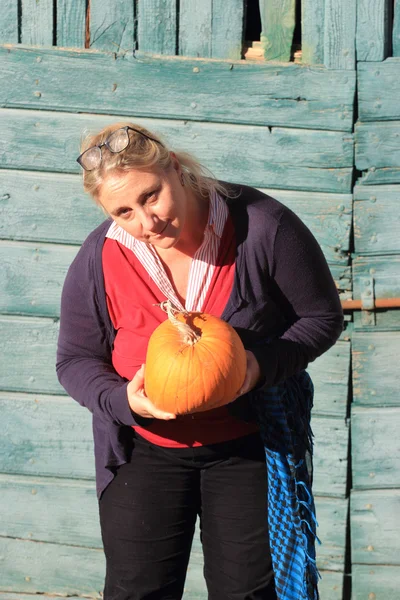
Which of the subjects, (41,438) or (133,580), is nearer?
(133,580)

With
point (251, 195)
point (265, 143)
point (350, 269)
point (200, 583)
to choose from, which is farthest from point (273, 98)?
point (200, 583)

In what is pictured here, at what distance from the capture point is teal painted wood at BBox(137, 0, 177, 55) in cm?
293

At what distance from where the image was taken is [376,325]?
10.0 ft

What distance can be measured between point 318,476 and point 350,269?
0.83 meters

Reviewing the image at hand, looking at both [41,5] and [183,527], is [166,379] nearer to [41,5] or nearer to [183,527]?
[183,527]

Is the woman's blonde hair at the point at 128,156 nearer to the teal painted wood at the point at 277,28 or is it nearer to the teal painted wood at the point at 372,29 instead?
the teal painted wood at the point at 277,28

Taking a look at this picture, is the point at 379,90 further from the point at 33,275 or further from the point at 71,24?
the point at 33,275

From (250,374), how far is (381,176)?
127 centimetres

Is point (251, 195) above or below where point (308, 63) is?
below

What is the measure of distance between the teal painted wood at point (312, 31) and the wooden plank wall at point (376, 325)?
136 millimetres

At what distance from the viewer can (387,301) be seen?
9.83ft

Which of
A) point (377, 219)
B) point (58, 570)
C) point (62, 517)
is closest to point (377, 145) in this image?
point (377, 219)

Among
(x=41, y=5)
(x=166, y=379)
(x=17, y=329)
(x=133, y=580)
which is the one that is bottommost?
(x=133, y=580)

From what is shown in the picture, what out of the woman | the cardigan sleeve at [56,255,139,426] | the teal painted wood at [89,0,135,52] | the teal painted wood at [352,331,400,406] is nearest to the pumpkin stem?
the woman
